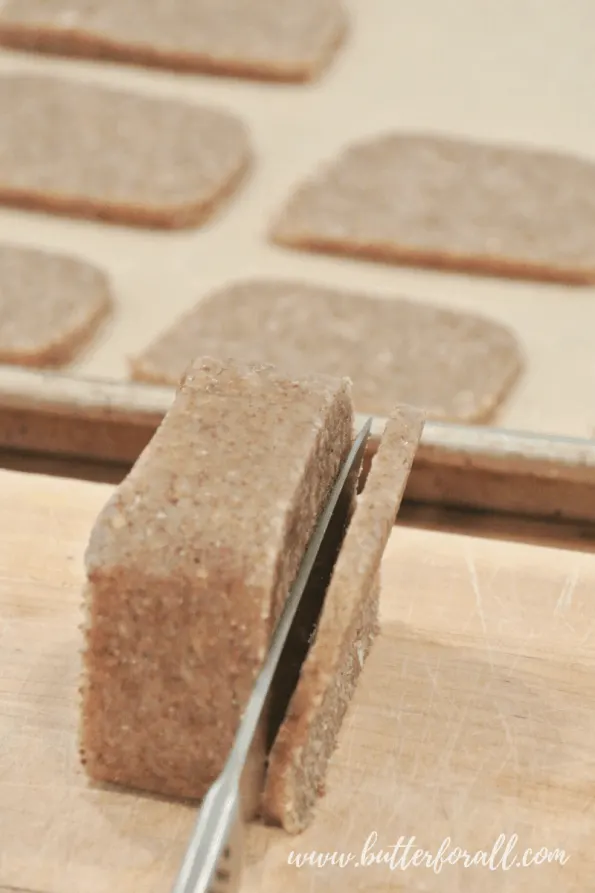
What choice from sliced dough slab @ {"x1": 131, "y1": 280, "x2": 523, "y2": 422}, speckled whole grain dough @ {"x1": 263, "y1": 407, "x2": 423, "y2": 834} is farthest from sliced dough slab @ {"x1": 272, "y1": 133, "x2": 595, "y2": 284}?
speckled whole grain dough @ {"x1": 263, "y1": 407, "x2": 423, "y2": 834}

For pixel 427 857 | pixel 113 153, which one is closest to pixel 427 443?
Answer: pixel 427 857

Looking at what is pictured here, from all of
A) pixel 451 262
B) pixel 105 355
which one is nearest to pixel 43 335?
pixel 105 355

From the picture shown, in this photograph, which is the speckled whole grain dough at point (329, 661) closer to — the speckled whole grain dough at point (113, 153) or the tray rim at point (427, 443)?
the tray rim at point (427, 443)

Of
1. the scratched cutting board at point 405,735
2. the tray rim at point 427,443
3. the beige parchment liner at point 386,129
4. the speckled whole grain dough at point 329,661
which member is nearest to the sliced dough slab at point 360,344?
the beige parchment liner at point 386,129

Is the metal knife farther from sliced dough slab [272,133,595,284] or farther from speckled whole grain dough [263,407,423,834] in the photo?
A: sliced dough slab [272,133,595,284]

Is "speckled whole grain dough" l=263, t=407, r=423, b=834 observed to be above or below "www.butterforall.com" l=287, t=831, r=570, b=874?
above

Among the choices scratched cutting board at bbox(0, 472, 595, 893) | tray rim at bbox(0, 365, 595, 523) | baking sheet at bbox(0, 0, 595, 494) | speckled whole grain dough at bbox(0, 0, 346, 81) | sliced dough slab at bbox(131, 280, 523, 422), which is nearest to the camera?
scratched cutting board at bbox(0, 472, 595, 893)

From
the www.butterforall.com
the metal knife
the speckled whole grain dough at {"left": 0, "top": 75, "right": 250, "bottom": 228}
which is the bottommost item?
the speckled whole grain dough at {"left": 0, "top": 75, "right": 250, "bottom": 228}
